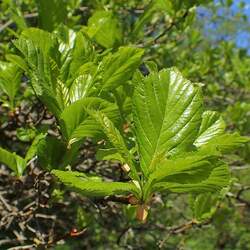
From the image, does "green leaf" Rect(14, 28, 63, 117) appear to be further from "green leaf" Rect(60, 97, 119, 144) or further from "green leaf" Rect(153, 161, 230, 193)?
"green leaf" Rect(153, 161, 230, 193)

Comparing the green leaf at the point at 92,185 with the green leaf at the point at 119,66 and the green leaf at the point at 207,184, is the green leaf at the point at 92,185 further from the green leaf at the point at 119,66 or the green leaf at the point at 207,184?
the green leaf at the point at 119,66

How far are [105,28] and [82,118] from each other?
27.7 inches

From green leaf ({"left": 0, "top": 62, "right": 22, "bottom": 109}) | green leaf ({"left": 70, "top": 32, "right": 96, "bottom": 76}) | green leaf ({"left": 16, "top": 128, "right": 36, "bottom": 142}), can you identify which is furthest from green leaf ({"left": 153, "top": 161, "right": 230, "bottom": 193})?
green leaf ({"left": 0, "top": 62, "right": 22, "bottom": 109})

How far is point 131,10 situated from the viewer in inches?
120

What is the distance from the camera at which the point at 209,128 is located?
114cm

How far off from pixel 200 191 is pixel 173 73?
22cm

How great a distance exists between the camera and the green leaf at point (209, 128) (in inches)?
43.8

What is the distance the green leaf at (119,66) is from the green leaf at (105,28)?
49 centimetres

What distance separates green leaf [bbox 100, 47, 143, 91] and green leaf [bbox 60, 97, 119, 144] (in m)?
0.10

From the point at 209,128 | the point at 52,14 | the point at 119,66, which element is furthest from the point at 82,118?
the point at 52,14

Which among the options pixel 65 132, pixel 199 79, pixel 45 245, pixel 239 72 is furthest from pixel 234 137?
pixel 239 72

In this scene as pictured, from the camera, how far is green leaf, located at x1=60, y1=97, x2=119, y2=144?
103cm

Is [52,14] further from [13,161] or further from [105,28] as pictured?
[13,161]

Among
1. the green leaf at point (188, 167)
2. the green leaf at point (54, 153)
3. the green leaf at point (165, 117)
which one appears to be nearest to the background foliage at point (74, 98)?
the green leaf at point (54, 153)
